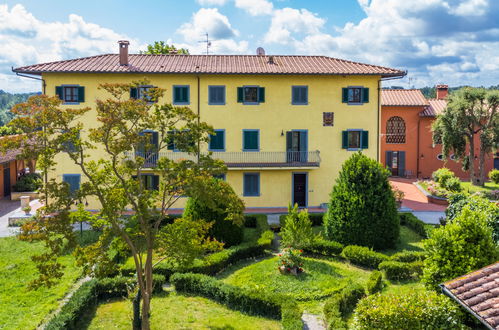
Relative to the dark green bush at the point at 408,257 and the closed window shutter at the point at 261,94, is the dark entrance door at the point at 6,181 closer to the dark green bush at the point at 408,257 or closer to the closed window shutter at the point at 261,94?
the closed window shutter at the point at 261,94

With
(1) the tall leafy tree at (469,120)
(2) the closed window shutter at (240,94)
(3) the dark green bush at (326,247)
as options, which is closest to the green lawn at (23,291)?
(3) the dark green bush at (326,247)

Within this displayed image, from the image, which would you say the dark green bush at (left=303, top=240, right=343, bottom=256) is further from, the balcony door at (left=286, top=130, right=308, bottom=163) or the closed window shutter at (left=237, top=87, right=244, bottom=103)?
the closed window shutter at (left=237, top=87, right=244, bottom=103)

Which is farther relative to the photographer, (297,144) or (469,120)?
(469,120)

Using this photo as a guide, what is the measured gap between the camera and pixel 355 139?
27984mm

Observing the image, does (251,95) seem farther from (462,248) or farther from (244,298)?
(462,248)

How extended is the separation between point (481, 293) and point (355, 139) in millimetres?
20268

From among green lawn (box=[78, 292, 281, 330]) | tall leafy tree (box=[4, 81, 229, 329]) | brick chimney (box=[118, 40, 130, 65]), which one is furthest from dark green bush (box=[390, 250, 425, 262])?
brick chimney (box=[118, 40, 130, 65])

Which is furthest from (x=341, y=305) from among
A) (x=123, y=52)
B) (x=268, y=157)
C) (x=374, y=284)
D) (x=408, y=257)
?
(x=123, y=52)

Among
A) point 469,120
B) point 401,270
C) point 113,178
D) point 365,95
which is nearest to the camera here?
point 113,178

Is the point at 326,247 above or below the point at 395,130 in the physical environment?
below

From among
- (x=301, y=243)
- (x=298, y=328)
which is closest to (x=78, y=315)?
(x=298, y=328)

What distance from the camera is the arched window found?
132ft

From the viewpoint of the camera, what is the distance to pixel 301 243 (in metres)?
16.8

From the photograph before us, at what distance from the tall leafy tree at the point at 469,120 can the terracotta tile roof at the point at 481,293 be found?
26929 millimetres
